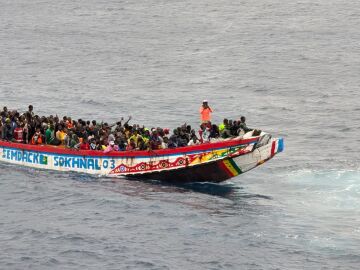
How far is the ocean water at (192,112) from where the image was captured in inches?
1797

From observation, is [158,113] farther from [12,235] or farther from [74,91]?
[12,235]

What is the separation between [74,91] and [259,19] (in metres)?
38.4

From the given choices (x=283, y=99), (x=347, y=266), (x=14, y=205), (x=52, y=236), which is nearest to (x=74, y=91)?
(x=283, y=99)

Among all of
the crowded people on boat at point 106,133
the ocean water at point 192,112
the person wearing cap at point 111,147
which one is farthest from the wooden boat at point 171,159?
the ocean water at point 192,112

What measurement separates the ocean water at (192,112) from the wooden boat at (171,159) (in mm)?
699

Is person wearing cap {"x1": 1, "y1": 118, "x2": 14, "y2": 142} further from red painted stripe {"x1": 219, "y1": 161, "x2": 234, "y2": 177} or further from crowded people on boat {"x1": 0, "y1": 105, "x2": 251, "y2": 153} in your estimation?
red painted stripe {"x1": 219, "y1": 161, "x2": 234, "y2": 177}

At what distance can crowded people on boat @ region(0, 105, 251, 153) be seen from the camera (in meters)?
53.6

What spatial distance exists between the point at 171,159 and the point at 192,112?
24635 millimetres

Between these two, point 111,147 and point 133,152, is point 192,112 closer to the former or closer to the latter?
point 111,147

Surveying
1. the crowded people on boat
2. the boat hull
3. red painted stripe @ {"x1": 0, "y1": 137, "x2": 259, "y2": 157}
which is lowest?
the boat hull

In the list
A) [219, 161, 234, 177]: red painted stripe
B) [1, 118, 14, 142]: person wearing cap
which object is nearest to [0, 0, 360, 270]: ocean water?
[219, 161, 234, 177]: red painted stripe

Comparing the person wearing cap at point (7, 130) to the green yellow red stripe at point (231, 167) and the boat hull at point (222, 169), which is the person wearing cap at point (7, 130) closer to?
the boat hull at point (222, 169)

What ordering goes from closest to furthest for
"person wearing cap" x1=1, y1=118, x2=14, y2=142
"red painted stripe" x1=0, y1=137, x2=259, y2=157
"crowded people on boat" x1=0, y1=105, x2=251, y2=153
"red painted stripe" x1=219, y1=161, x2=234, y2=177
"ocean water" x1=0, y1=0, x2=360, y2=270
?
"ocean water" x1=0, y1=0, x2=360, y2=270, "red painted stripe" x1=0, y1=137, x2=259, y2=157, "red painted stripe" x1=219, y1=161, x2=234, y2=177, "crowded people on boat" x1=0, y1=105, x2=251, y2=153, "person wearing cap" x1=1, y1=118, x2=14, y2=142

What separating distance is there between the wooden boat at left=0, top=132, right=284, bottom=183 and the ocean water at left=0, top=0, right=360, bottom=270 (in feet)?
2.29
